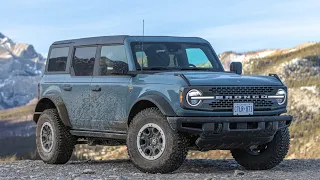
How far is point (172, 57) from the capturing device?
9.41 metres

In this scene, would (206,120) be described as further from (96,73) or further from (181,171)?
(96,73)

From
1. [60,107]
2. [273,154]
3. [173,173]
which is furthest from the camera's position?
[60,107]

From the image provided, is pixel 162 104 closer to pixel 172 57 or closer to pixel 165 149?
pixel 165 149

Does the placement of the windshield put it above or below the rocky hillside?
above

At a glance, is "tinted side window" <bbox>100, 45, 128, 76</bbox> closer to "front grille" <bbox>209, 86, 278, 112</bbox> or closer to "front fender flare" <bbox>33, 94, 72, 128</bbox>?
"front fender flare" <bbox>33, 94, 72, 128</bbox>

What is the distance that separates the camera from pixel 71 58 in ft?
34.6

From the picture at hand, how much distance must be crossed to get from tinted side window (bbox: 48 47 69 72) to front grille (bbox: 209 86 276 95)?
355 cm

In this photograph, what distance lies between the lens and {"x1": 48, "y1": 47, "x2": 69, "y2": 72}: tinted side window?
10.7 m

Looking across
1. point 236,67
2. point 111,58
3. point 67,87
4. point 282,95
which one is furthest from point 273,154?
point 67,87

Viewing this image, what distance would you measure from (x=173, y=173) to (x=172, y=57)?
1.90 metres

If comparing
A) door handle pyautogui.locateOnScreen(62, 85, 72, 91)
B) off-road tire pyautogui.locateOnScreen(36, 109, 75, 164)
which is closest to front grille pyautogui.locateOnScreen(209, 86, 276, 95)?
door handle pyautogui.locateOnScreen(62, 85, 72, 91)

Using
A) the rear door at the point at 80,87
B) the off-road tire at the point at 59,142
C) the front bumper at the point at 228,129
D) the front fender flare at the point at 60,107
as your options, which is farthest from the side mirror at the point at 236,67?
the off-road tire at the point at 59,142

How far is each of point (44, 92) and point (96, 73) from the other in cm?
160

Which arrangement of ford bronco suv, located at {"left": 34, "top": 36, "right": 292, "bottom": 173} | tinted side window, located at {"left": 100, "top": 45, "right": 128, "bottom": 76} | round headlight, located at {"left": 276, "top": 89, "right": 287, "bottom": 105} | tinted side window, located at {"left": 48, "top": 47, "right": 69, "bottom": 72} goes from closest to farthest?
ford bronco suv, located at {"left": 34, "top": 36, "right": 292, "bottom": 173}, round headlight, located at {"left": 276, "top": 89, "right": 287, "bottom": 105}, tinted side window, located at {"left": 100, "top": 45, "right": 128, "bottom": 76}, tinted side window, located at {"left": 48, "top": 47, "right": 69, "bottom": 72}
